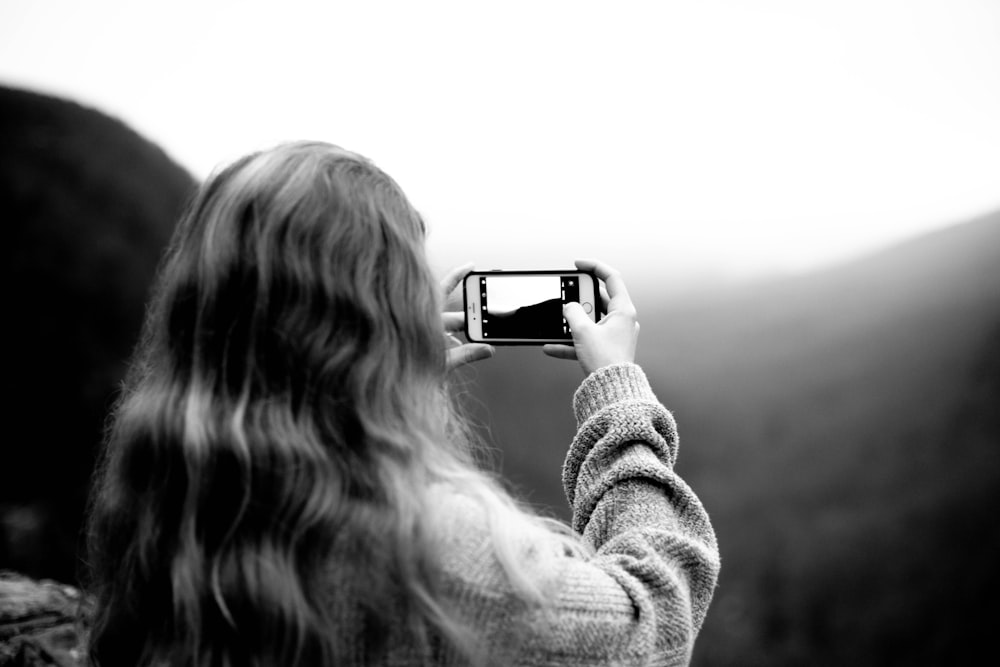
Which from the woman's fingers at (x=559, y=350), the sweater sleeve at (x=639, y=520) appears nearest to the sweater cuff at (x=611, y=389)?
the sweater sleeve at (x=639, y=520)

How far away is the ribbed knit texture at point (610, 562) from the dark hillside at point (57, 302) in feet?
4.14

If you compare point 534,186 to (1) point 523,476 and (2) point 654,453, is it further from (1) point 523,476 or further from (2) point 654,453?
(2) point 654,453

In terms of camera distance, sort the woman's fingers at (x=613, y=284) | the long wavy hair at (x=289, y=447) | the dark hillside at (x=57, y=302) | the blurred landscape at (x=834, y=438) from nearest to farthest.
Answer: the long wavy hair at (x=289, y=447)
the woman's fingers at (x=613, y=284)
the blurred landscape at (x=834, y=438)
the dark hillside at (x=57, y=302)

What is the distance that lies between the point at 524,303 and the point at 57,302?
1178mm

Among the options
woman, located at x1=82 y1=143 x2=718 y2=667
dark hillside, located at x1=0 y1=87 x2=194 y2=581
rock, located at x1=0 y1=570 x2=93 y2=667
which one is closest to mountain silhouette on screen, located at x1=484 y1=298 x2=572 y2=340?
woman, located at x1=82 y1=143 x2=718 y2=667

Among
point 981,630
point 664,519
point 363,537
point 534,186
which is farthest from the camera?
point 534,186

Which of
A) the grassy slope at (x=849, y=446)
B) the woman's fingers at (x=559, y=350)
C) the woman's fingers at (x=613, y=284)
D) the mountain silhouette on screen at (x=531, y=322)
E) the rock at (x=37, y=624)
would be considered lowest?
the rock at (x=37, y=624)

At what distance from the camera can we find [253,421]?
573mm

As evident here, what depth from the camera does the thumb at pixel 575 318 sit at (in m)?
0.81

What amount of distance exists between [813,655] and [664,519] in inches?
29.0

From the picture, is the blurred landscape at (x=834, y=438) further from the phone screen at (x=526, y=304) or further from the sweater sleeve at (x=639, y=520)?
the sweater sleeve at (x=639, y=520)

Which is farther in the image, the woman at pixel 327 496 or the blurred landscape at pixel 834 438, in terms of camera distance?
the blurred landscape at pixel 834 438

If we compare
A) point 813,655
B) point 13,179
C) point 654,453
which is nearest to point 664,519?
point 654,453

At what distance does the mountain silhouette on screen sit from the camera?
950 mm
